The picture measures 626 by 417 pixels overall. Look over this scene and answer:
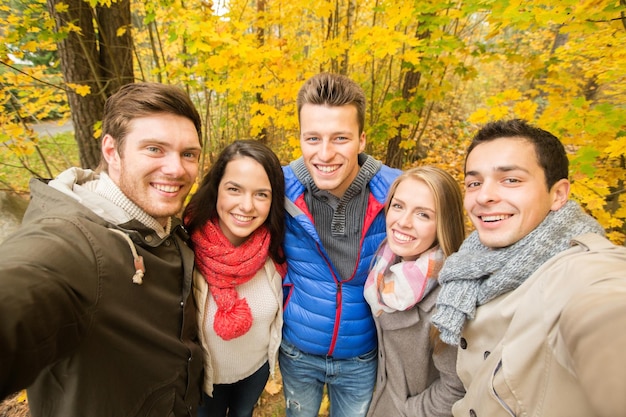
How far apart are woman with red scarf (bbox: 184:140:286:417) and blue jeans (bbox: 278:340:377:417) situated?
0.21 meters

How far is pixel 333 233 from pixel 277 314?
67 centimetres

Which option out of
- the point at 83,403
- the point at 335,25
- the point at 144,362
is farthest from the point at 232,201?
the point at 335,25

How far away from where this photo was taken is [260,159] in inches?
70.3

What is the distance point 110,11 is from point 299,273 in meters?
3.89

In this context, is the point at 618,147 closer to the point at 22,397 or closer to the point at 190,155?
the point at 190,155

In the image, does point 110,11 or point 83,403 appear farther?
point 110,11

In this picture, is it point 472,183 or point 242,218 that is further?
point 242,218

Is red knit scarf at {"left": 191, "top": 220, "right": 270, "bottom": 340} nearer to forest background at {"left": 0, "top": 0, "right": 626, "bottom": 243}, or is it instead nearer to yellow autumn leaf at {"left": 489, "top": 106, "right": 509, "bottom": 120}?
forest background at {"left": 0, "top": 0, "right": 626, "bottom": 243}

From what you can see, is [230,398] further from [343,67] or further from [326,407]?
[343,67]

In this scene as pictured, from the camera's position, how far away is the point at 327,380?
79.1 inches

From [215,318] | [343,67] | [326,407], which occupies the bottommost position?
[326,407]

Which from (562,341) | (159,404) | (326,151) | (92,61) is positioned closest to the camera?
(562,341)

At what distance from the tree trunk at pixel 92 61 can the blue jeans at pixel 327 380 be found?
139 inches

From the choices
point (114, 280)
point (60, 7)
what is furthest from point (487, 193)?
point (60, 7)
